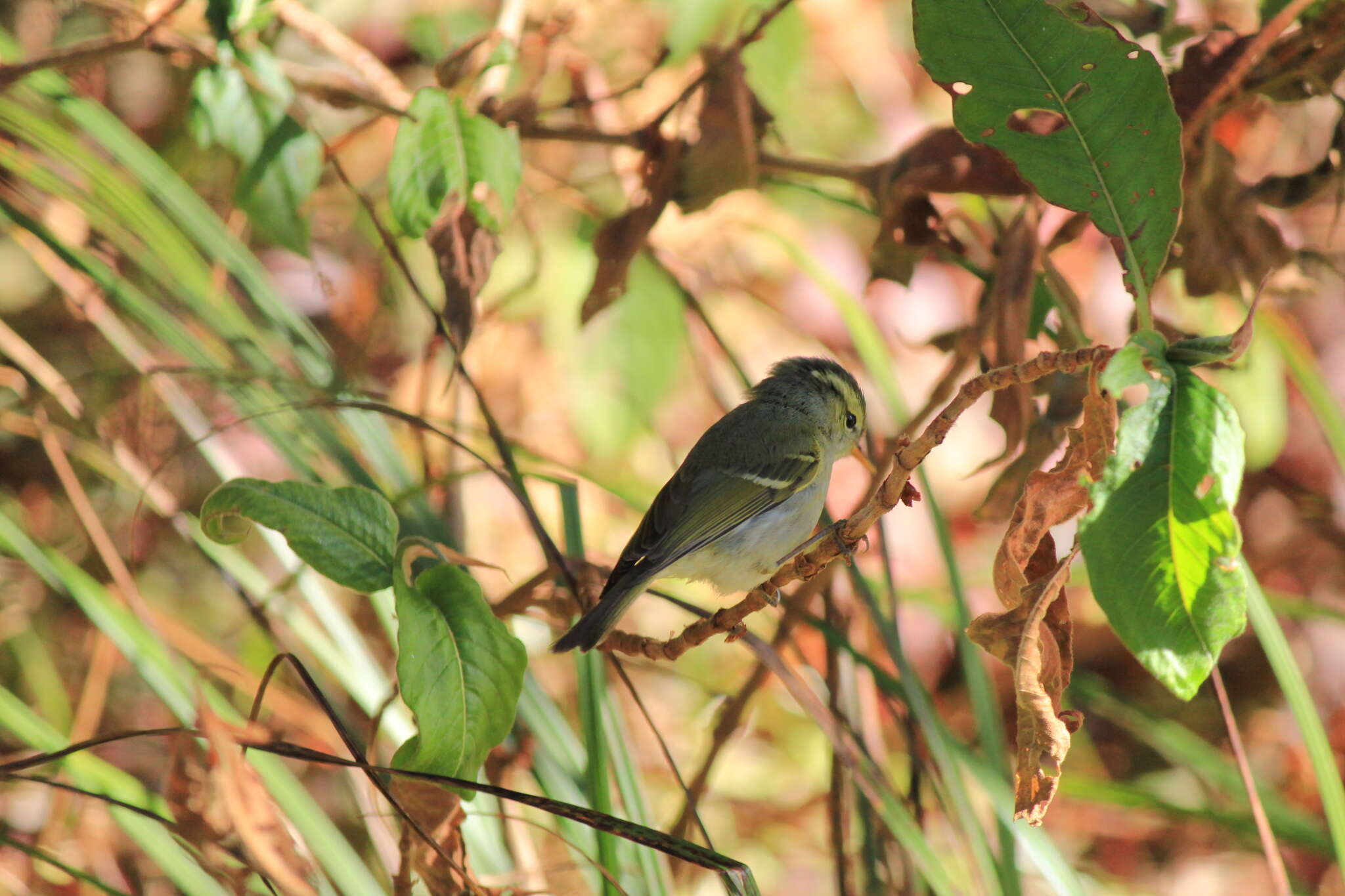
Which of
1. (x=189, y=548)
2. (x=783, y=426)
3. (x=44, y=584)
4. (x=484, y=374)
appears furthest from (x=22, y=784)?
(x=783, y=426)

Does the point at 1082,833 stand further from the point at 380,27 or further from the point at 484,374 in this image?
the point at 380,27

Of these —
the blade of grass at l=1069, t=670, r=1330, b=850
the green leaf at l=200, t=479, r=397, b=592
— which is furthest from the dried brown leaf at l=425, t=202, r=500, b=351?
the blade of grass at l=1069, t=670, r=1330, b=850

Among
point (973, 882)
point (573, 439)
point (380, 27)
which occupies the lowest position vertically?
point (973, 882)

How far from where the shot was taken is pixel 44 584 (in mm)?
2729

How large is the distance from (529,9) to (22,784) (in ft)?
7.53

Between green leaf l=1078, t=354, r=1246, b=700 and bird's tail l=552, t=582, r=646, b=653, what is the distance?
2.22 ft

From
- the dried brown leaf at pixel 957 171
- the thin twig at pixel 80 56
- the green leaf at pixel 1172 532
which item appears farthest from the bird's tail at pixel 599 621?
the thin twig at pixel 80 56

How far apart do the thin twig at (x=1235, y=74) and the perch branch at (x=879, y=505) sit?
779mm

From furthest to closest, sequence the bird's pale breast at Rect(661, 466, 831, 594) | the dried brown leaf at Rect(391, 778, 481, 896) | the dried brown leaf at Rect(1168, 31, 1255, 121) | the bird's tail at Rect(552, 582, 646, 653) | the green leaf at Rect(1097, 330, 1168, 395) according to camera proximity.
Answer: the bird's pale breast at Rect(661, 466, 831, 594), the dried brown leaf at Rect(1168, 31, 1255, 121), the bird's tail at Rect(552, 582, 646, 653), the dried brown leaf at Rect(391, 778, 481, 896), the green leaf at Rect(1097, 330, 1168, 395)

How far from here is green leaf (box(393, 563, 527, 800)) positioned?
1120 mm

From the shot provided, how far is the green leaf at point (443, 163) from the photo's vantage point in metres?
1.48

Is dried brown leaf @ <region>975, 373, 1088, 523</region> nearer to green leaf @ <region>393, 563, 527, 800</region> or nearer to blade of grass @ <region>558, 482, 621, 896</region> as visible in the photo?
blade of grass @ <region>558, 482, 621, 896</region>

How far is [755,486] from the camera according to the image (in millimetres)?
1962

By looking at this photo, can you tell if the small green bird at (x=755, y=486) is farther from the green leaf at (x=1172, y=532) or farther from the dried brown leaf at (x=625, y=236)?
the green leaf at (x=1172, y=532)
